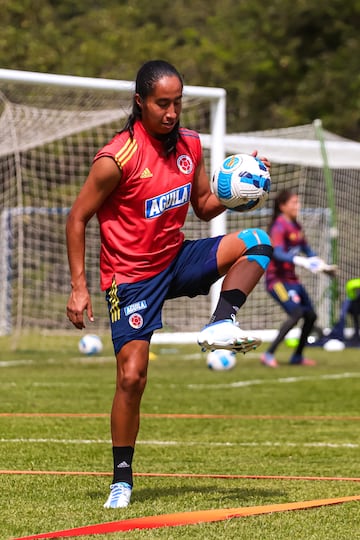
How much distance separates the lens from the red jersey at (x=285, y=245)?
14.9 metres

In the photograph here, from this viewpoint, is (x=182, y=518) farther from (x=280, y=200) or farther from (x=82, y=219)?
(x=280, y=200)

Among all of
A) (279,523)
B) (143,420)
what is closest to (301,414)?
(143,420)

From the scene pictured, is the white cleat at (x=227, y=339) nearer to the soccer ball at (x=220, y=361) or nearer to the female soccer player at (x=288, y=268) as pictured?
the soccer ball at (x=220, y=361)

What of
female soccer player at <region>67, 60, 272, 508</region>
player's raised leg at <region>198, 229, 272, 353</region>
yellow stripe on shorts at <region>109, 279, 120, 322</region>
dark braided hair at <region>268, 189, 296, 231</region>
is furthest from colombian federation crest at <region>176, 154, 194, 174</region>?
dark braided hair at <region>268, 189, 296, 231</region>

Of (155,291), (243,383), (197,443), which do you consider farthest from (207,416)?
(155,291)

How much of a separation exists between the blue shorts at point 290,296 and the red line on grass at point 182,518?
8.93m

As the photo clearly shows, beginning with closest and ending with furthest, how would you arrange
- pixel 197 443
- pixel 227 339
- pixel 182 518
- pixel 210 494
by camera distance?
1. pixel 182 518
2. pixel 227 339
3. pixel 210 494
4. pixel 197 443

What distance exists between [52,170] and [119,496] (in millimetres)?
11910

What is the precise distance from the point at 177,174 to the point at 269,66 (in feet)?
99.3

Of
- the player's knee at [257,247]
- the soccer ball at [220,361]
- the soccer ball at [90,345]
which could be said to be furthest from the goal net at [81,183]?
the player's knee at [257,247]

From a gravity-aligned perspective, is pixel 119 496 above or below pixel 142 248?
below

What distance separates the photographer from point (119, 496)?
5.96m

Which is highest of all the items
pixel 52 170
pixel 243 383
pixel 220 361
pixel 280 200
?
pixel 52 170

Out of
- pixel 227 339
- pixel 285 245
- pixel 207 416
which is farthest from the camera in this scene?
pixel 285 245
